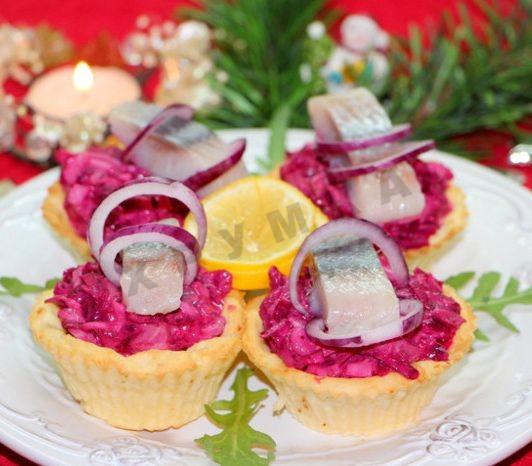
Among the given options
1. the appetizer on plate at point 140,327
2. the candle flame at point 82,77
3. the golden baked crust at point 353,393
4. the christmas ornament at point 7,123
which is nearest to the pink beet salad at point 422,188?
the golden baked crust at point 353,393

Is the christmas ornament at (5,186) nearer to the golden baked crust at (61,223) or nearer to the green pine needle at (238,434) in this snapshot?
the golden baked crust at (61,223)

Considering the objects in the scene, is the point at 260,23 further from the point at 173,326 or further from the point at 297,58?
the point at 173,326

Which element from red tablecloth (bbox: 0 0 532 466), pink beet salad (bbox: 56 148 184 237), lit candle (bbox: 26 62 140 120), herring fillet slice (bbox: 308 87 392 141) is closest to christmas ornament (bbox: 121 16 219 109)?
lit candle (bbox: 26 62 140 120)

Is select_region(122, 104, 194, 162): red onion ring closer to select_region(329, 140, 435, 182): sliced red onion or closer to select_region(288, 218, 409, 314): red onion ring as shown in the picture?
select_region(329, 140, 435, 182): sliced red onion

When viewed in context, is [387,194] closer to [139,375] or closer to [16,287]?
[139,375]

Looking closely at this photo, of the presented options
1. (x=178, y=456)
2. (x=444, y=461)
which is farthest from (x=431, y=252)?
(x=178, y=456)
